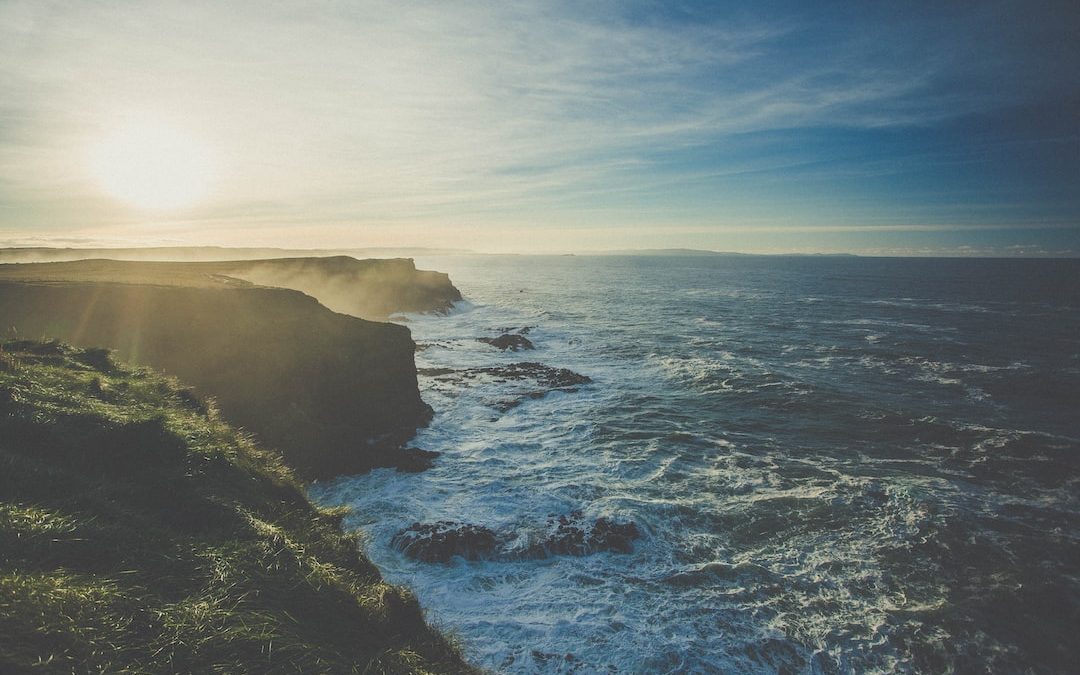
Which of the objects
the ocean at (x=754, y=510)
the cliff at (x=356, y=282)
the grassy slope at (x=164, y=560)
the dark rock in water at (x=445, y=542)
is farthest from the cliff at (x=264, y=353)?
the cliff at (x=356, y=282)

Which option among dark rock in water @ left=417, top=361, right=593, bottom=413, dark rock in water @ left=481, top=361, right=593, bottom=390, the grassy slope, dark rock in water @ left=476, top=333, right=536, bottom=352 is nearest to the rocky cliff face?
dark rock in water @ left=417, top=361, right=593, bottom=413

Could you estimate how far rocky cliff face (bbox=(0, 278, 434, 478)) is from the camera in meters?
18.9

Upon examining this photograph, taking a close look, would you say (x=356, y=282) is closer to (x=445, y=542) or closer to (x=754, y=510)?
(x=445, y=542)

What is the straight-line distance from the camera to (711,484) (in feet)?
56.5

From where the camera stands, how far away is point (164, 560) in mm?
4980

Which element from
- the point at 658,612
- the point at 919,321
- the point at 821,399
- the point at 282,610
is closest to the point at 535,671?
the point at 658,612

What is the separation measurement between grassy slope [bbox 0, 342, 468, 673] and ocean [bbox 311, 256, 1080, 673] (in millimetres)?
4966

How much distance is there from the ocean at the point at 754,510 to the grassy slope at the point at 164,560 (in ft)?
16.3

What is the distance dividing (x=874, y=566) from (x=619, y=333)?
120 feet

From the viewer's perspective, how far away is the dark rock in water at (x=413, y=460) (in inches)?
733

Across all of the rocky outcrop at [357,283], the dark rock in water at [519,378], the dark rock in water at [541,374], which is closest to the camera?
the dark rock in water at [519,378]

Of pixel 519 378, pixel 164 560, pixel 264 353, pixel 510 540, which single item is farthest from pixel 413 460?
pixel 164 560

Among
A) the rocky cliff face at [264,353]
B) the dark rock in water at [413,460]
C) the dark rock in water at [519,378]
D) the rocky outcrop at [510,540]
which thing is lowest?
the rocky outcrop at [510,540]

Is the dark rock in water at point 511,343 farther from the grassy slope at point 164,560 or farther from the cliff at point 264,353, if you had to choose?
the grassy slope at point 164,560
